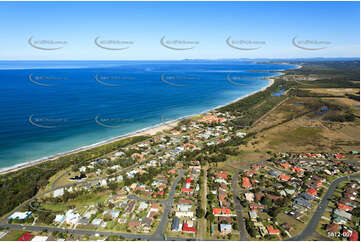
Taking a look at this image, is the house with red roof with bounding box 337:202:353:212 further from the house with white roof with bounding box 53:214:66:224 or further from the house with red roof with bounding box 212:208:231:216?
the house with white roof with bounding box 53:214:66:224

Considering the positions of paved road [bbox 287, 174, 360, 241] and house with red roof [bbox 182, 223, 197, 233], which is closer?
paved road [bbox 287, 174, 360, 241]

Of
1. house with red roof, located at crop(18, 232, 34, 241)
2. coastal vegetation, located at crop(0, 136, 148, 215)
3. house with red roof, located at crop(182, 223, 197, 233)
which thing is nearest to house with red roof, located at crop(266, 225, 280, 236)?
house with red roof, located at crop(182, 223, 197, 233)

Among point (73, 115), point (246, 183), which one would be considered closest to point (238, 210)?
point (246, 183)

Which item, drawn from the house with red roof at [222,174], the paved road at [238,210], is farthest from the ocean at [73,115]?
the paved road at [238,210]

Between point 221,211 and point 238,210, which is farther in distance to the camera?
point 238,210

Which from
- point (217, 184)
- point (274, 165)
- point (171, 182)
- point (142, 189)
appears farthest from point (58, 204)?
point (274, 165)

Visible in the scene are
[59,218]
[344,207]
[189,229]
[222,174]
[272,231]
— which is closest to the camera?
[272,231]

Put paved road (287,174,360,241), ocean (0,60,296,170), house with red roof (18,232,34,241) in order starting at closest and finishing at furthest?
house with red roof (18,232,34,241), paved road (287,174,360,241), ocean (0,60,296,170)

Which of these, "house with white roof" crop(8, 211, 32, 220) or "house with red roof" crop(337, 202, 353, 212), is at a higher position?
"house with red roof" crop(337, 202, 353, 212)

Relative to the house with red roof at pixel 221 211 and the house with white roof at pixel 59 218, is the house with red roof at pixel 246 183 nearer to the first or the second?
the house with red roof at pixel 221 211

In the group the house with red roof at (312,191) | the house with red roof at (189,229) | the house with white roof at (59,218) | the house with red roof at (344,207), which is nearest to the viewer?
the house with red roof at (189,229)

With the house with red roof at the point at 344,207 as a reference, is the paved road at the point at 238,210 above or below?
below

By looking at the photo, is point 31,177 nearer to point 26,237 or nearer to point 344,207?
point 26,237
